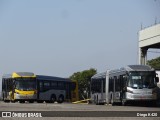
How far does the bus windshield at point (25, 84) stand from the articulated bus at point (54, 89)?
1.63m

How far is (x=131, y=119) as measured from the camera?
18.5 metres

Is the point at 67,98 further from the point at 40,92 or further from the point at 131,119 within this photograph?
the point at 131,119

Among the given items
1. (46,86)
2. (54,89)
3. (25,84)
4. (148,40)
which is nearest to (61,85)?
(54,89)

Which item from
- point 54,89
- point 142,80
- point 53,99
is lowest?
point 53,99

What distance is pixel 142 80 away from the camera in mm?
37875

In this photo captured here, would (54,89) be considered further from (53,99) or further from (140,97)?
(140,97)

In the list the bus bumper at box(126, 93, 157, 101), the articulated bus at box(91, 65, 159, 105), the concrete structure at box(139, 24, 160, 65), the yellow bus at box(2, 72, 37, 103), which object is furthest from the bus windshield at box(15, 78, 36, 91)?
the bus bumper at box(126, 93, 157, 101)

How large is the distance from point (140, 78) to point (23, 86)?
1837cm

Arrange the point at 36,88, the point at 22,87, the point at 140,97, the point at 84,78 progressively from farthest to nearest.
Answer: the point at 84,78
the point at 36,88
the point at 22,87
the point at 140,97

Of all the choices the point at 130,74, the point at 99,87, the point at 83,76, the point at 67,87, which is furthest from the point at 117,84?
the point at 83,76

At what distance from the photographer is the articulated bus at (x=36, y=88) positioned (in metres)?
53.7

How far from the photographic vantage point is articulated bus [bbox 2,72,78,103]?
53719 millimetres

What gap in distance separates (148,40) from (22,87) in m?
12.6

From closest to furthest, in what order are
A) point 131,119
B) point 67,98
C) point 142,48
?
point 131,119 → point 142,48 → point 67,98
